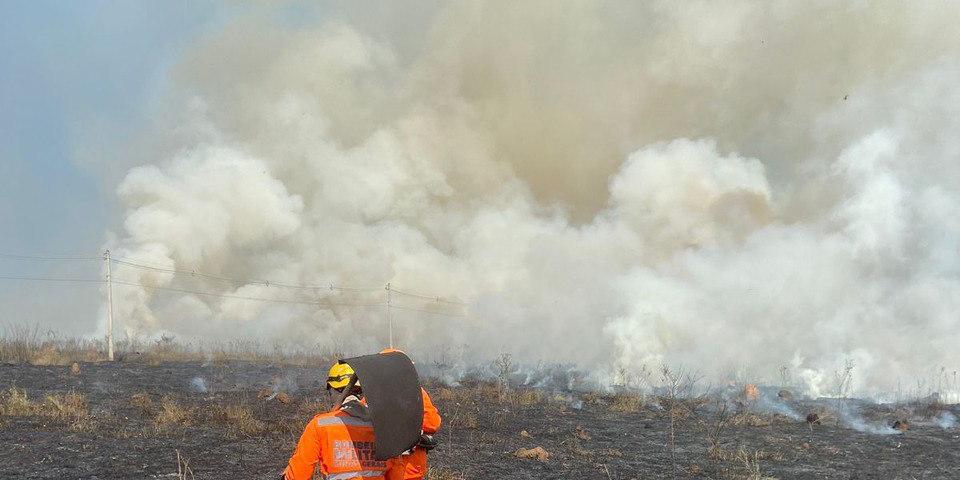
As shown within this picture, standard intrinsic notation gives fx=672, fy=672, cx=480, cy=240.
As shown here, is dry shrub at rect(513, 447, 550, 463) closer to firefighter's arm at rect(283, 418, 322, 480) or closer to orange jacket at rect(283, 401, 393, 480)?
orange jacket at rect(283, 401, 393, 480)

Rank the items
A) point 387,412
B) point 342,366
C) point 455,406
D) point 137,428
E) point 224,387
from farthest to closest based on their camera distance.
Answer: point 224,387 → point 455,406 → point 137,428 → point 342,366 → point 387,412

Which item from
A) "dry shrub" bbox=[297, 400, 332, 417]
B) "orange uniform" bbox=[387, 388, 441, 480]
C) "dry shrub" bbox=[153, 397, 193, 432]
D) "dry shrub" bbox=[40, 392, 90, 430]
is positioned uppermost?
"orange uniform" bbox=[387, 388, 441, 480]

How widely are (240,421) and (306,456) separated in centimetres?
1248

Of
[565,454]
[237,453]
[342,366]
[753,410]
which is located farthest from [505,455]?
[753,410]

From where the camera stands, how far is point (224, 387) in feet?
79.7

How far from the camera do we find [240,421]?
52.4ft

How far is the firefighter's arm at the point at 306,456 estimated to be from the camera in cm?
465

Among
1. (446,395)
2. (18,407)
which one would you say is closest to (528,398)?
(446,395)

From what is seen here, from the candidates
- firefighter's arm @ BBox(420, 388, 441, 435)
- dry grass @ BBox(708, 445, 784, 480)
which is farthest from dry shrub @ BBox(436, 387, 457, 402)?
firefighter's arm @ BBox(420, 388, 441, 435)

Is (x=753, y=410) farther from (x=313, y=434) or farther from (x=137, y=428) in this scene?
(x=313, y=434)

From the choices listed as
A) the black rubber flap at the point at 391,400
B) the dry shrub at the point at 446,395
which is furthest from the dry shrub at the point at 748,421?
the black rubber flap at the point at 391,400

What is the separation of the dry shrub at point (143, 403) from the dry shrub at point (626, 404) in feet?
45.6

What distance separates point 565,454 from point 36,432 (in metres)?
11.4

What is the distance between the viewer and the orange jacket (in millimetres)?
4680
